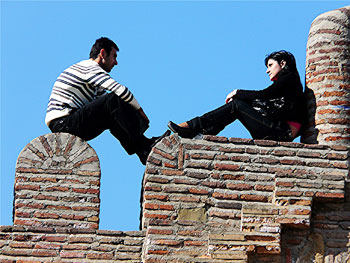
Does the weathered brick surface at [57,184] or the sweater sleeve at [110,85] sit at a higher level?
the sweater sleeve at [110,85]

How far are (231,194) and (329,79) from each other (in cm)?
212

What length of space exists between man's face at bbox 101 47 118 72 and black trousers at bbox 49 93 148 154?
0.70m

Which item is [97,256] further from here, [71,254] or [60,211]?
[60,211]

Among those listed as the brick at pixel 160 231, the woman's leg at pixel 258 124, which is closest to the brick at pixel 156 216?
the brick at pixel 160 231

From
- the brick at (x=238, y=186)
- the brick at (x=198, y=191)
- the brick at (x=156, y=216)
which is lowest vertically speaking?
the brick at (x=156, y=216)

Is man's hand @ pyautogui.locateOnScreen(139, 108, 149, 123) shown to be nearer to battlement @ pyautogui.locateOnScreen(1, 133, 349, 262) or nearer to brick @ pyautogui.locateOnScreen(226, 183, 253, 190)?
battlement @ pyautogui.locateOnScreen(1, 133, 349, 262)

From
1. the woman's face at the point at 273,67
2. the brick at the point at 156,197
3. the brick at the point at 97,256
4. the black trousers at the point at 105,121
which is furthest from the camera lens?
the woman's face at the point at 273,67

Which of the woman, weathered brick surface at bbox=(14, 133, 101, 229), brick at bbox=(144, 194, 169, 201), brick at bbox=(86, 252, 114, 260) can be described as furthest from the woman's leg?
brick at bbox=(86, 252, 114, 260)

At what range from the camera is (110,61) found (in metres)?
14.9

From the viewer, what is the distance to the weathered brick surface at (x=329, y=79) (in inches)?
565

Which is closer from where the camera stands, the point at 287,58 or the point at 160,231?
the point at 160,231

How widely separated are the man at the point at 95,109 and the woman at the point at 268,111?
592 mm

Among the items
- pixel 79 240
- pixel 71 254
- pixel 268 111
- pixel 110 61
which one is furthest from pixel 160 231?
pixel 110 61

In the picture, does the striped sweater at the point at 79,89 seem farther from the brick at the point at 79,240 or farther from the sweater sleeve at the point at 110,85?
the brick at the point at 79,240
